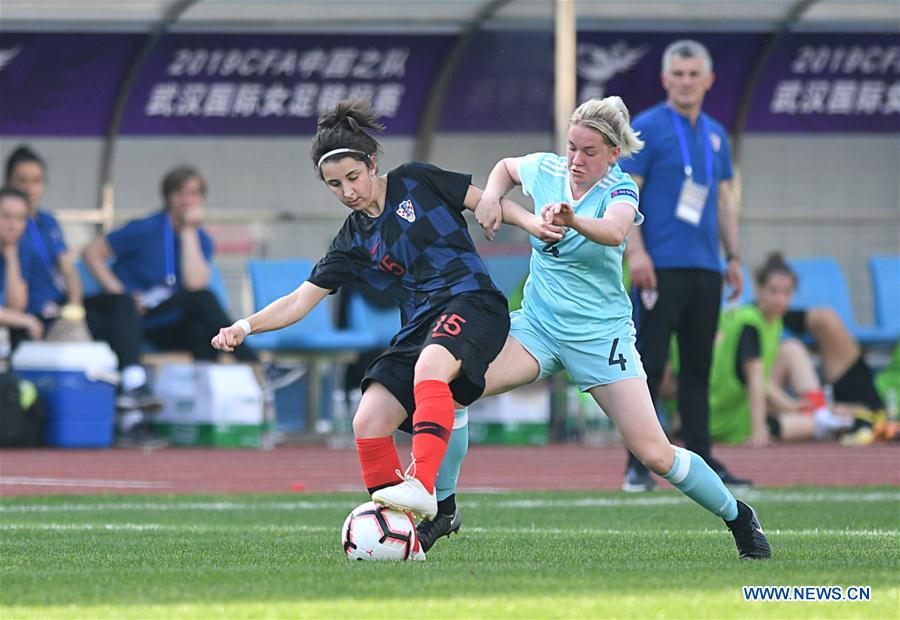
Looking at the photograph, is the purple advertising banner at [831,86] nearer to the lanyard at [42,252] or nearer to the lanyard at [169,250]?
the lanyard at [169,250]

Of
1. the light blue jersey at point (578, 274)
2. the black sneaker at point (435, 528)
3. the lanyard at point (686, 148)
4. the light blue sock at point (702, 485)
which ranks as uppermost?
the lanyard at point (686, 148)

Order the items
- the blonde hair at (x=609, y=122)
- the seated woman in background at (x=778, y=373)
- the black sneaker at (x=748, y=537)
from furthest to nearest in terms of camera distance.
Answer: the seated woman in background at (x=778, y=373) < the blonde hair at (x=609, y=122) < the black sneaker at (x=748, y=537)

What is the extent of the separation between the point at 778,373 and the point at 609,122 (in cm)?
866

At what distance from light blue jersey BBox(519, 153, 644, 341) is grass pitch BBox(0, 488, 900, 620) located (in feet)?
2.40

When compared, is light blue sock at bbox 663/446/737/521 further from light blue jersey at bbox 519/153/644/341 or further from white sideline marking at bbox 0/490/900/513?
white sideline marking at bbox 0/490/900/513

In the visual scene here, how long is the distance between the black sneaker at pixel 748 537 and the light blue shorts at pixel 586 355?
56 cm

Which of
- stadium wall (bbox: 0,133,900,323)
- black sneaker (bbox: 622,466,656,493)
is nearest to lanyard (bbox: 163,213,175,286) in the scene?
stadium wall (bbox: 0,133,900,323)

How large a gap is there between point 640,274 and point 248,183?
7.54m

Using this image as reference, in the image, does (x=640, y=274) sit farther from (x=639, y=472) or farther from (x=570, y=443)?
(x=570, y=443)

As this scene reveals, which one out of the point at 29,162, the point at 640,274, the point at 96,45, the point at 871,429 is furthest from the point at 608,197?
the point at 96,45

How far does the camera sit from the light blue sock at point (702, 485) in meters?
5.56

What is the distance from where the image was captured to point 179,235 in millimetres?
13461

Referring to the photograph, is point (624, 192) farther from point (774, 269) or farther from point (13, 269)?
point (774, 269)

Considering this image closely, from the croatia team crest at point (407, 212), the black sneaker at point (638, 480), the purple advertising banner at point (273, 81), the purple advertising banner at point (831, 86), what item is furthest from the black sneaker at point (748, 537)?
the purple advertising banner at point (831, 86)
